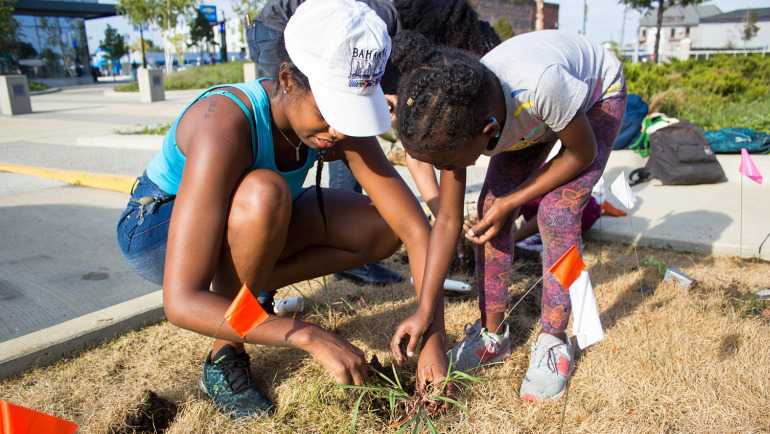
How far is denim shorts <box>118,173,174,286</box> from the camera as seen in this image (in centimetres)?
200

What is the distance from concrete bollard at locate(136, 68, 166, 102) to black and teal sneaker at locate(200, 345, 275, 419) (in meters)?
15.9

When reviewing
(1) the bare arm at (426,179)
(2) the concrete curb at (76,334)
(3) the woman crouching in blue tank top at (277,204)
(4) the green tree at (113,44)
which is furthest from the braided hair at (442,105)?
(4) the green tree at (113,44)

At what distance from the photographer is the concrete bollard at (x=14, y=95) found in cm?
1324

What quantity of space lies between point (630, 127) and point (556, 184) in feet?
14.8

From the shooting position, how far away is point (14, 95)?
13.4 meters

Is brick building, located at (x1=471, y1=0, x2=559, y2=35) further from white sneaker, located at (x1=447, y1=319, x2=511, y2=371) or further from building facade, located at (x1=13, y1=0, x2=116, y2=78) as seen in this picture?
white sneaker, located at (x1=447, y1=319, x2=511, y2=371)

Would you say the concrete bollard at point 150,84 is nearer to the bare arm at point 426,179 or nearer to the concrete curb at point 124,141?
the concrete curb at point 124,141

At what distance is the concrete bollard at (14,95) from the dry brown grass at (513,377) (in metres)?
14.0

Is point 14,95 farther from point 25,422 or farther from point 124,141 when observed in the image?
point 25,422

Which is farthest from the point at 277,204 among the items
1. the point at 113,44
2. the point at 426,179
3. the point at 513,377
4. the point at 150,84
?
the point at 113,44

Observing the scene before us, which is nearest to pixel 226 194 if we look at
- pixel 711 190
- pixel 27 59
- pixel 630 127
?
pixel 711 190

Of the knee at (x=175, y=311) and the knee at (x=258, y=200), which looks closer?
the knee at (x=175, y=311)

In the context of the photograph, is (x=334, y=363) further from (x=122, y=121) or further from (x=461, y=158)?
(x=122, y=121)

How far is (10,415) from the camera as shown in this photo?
1.01 metres
